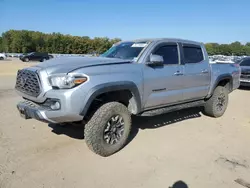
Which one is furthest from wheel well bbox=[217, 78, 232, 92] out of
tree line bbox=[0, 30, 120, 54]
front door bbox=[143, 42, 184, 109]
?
tree line bbox=[0, 30, 120, 54]

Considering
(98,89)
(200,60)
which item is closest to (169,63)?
(200,60)

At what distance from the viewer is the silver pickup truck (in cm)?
367

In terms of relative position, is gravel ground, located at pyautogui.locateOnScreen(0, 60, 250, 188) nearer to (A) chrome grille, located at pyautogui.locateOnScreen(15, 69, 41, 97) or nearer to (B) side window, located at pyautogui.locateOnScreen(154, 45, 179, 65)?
(A) chrome grille, located at pyautogui.locateOnScreen(15, 69, 41, 97)

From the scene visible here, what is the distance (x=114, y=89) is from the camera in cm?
402

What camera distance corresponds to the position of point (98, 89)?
3.78 meters

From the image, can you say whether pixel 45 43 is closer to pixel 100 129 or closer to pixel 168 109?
pixel 168 109

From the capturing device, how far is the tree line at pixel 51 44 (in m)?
68.0

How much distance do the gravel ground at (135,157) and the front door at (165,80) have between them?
0.80 m

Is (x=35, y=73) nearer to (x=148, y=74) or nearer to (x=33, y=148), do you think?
(x=33, y=148)

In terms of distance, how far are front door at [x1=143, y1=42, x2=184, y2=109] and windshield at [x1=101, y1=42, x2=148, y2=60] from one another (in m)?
0.31

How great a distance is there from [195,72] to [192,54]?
0.48 metres

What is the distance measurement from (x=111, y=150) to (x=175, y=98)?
6.28 ft

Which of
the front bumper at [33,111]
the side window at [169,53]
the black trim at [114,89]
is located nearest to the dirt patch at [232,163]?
the black trim at [114,89]

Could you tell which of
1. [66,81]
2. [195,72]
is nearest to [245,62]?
[195,72]
